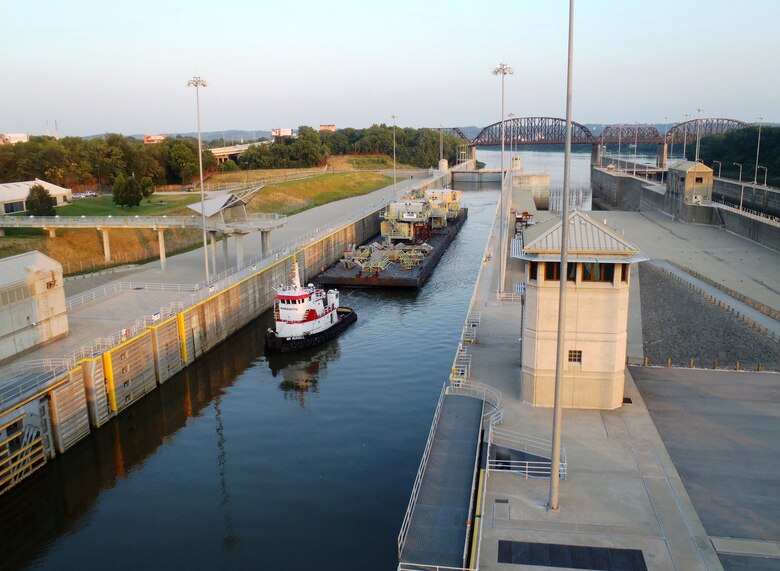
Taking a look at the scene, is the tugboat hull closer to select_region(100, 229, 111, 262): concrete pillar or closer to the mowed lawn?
select_region(100, 229, 111, 262): concrete pillar

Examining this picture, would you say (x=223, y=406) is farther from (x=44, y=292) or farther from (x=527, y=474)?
(x=527, y=474)

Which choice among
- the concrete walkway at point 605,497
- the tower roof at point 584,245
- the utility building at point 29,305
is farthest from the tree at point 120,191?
the tower roof at point 584,245

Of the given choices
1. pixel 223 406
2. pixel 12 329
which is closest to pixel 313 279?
pixel 223 406

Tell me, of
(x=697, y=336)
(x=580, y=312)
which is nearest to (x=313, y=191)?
(x=697, y=336)

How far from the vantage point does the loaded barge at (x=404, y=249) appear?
58234mm

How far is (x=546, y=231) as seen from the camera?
2342cm

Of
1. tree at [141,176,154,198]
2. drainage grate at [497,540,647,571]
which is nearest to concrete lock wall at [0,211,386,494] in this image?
drainage grate at [497,540,647,571]

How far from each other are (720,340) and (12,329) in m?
35.2

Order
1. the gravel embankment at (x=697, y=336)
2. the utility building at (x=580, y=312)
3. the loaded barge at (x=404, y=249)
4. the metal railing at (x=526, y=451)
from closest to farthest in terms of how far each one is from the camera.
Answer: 1. the metal railing at (x=526, y=451)
2. the utility building at (x=580, y=312)
3. the gravel embankment at (x=697, y=336)
4. the loaded barge at (x=404, y=249)

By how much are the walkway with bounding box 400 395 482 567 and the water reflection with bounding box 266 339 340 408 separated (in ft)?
40.9

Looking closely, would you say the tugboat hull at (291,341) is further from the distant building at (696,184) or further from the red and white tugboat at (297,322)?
the distant building at (696,184)

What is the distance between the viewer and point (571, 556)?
16094 mm

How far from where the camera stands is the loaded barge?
191 feet

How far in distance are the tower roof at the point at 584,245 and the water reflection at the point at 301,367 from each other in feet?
52.7
